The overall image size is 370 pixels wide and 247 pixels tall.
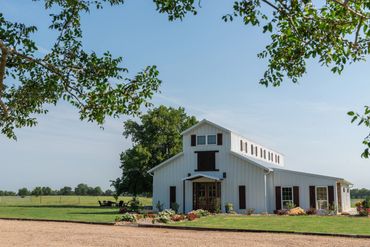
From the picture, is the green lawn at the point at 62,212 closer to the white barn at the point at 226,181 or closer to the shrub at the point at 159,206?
the shrub at the point at 159,206

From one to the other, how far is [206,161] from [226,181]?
2110 mm

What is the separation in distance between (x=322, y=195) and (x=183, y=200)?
9982 millimetres

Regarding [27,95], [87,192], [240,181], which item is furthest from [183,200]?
[87,192]

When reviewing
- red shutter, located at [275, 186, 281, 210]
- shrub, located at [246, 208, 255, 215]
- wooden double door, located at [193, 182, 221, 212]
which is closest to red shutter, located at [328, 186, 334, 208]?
red shutter, located at [275, 186, 281, 210]

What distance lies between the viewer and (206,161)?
106ft

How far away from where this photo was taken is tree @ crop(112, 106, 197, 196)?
46469 mm

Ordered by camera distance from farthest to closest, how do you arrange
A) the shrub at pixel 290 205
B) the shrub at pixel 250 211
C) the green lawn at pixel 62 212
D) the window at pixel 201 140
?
the window at pixel 201 140
the shrub at pixel 290 205
the shrub at pixel 250 211
the green lawn at pixel 62 212

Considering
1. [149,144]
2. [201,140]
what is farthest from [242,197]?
[149,144]

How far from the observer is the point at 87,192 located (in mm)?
128250

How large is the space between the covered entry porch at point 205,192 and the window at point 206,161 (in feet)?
2.99

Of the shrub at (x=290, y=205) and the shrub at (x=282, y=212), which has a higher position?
the shrub at (x=290, y=205)

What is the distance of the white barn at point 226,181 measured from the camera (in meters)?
30.8

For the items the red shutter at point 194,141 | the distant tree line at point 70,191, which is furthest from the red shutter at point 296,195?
the distant tree line at point 70,191

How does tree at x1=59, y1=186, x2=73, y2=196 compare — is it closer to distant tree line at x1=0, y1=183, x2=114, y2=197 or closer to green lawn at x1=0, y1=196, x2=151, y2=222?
distant tree line at x1=0, y1=183, x2=114, y2=197
